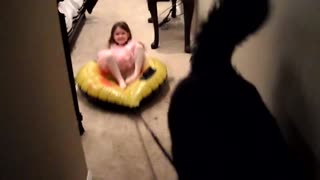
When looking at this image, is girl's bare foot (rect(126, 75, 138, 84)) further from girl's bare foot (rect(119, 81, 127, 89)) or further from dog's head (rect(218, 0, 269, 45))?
dog's head (rect(218, 0, 269, 45))

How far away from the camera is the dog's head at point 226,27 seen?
102 cm

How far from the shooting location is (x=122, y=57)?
2248 millimetres

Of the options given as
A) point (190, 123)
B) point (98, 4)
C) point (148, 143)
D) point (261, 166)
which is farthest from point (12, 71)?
point (98, 4)

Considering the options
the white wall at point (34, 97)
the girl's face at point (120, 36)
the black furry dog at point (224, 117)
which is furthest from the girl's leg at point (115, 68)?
the black furry dog at point (224, 117)

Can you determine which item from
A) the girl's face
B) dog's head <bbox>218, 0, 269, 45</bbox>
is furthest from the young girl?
dog's head <bbox>218, 0, 269, 45</bbox>

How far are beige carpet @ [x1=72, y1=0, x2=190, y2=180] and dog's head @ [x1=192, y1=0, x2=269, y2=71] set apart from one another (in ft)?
2.36

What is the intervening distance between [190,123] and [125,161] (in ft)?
2.53

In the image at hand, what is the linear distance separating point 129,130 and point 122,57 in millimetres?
463

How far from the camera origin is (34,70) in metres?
0.99

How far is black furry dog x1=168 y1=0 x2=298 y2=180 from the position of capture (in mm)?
1013

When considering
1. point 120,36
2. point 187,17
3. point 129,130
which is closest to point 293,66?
point 129,130

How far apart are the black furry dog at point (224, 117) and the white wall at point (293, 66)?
9 centimetres

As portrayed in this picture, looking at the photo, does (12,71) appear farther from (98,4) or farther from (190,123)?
(98,4)

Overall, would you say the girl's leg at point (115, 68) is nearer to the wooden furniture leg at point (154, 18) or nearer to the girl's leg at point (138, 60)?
the girl's leg at point (138, 60)
